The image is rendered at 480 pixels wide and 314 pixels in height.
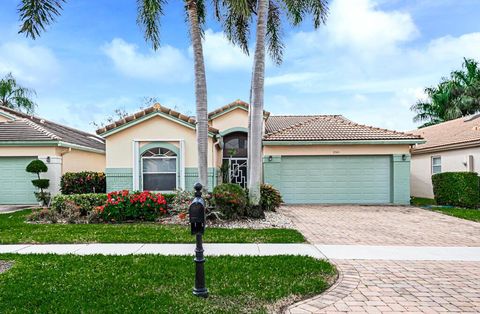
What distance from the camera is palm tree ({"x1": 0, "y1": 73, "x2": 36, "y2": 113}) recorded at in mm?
33156

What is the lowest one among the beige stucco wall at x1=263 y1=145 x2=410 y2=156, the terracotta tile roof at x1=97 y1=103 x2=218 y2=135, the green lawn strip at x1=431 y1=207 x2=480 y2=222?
the green lawn strip at x1=431 y1=207 x2=480 y2=222

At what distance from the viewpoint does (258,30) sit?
1184 centimetres

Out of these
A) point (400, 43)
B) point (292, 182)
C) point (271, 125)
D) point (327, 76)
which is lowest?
point (292, 182)

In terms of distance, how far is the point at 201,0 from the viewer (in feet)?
45.2

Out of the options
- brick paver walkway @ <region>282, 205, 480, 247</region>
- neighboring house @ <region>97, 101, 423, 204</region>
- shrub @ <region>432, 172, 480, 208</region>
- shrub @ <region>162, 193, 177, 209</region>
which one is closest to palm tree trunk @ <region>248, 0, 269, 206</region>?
brick paver walkway @ <region>282, 205, 480, 247</region>

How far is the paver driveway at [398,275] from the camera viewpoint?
15.0ft

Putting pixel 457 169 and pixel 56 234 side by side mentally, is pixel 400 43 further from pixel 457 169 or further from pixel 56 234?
pixel 56 234

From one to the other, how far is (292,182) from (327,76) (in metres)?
6.25

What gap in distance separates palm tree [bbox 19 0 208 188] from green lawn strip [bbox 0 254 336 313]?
5779mm

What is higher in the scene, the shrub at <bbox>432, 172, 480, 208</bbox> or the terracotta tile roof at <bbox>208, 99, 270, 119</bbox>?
the terracotta tile roof at <bbox>208, 99, 270, 119</bbox>

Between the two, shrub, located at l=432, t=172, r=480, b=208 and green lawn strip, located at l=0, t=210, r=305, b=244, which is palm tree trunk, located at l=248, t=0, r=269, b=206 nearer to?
green lawn strip, located at l=0, t=210, r=305, b=244

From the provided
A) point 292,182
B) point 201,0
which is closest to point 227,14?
point 201,0

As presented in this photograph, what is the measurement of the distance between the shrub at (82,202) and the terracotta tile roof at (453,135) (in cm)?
1652

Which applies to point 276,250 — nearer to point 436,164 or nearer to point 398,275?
point 398,275
